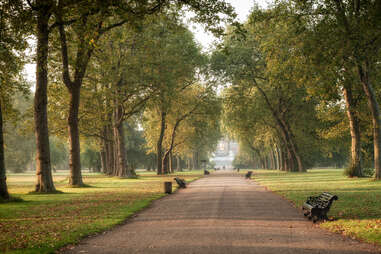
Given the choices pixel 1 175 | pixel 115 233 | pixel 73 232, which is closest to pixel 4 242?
pixel 73 232

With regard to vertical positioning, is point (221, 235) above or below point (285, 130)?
below

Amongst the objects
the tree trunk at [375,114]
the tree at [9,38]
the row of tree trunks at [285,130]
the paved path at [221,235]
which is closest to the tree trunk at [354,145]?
the tree trunk at [375,114]

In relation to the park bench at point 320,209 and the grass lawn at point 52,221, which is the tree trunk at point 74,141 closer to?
the grass lawn at point 52,221

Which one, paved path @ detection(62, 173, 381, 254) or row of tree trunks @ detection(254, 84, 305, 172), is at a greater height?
row of tree trunks @ detection(254, 84, 305, 172)

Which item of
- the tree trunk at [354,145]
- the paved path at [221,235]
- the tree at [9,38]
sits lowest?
the paved path at [221,235]

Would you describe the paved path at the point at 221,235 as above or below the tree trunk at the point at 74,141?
below

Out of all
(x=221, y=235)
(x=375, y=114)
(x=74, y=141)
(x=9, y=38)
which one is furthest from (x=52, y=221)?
(x=375, y=114)

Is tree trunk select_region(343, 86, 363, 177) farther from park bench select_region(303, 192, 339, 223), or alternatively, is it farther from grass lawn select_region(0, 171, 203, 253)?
park bench select_region(303, 192, 339, 223)

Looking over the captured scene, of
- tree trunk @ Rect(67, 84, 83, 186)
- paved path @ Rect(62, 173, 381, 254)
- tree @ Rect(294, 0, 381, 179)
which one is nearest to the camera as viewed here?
paved path @ Rect(62, 173, 381, 254)

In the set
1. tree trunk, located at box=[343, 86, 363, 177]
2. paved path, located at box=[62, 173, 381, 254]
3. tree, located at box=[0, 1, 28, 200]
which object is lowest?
paved path, located at box=[62, 173, 381, 254]

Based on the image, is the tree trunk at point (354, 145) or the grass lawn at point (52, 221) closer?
the grass lawn at point (52, 221)

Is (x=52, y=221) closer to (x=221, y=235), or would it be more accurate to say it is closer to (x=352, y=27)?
(x=221, y=235)

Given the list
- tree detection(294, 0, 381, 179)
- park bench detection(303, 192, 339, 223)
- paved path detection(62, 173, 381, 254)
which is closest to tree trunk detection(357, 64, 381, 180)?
tree detection(294, 0, 381, 179)

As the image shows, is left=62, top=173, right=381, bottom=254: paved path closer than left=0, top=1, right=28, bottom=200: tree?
Yes
